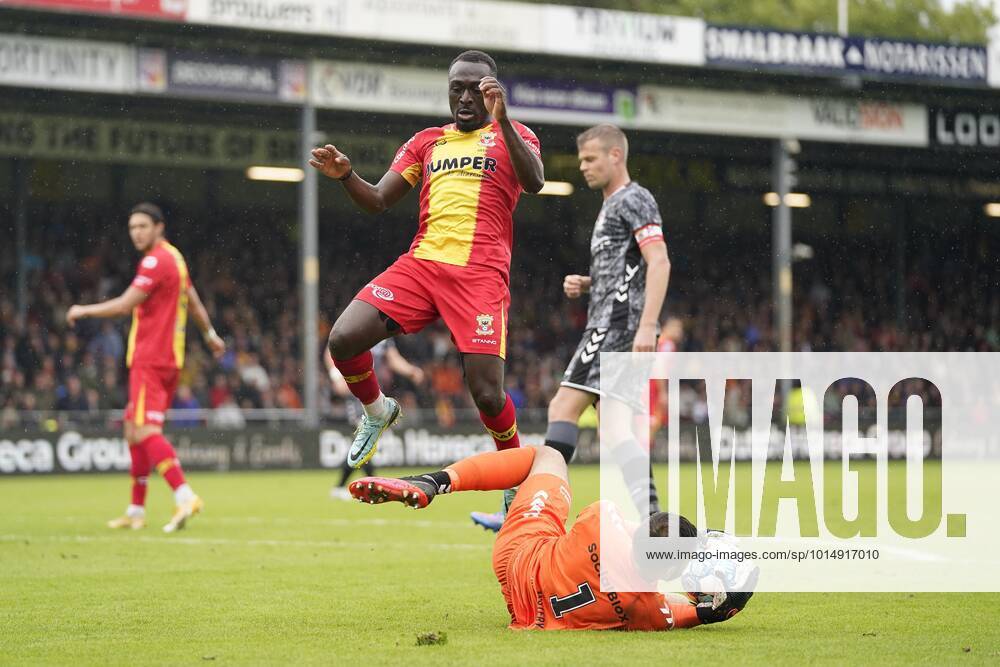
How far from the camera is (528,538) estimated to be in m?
5.91

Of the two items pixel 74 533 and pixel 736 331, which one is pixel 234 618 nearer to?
pixel 74 533

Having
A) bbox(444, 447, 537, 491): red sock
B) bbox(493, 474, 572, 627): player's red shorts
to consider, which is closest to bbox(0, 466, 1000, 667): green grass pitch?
bbox(493, 474, 572, 627): player's red shorts

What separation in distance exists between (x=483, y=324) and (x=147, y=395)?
4983 mm

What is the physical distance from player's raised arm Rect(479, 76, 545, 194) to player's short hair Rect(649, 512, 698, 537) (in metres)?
2.32

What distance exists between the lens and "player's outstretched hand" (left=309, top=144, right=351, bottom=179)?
7.09m

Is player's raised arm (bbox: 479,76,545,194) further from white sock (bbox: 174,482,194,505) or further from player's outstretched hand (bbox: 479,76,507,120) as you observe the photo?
white sock (bbox: 174,482,194,505)

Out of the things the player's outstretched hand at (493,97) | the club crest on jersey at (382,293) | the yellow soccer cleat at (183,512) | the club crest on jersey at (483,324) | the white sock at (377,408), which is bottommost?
the yellow soccer cleat at (183,512)

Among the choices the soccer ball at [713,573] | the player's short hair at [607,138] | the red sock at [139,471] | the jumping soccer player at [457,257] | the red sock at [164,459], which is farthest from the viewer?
the red sock at [139,471]

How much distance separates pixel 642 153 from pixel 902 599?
25844 millimetres

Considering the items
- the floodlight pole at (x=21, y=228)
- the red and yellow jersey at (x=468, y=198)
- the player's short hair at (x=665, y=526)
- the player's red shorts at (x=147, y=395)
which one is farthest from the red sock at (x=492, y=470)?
the floodlight pole at (x=21, y=228)

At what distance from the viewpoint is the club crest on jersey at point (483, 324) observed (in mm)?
7367

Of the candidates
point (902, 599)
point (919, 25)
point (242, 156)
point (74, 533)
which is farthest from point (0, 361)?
point (919, 25)

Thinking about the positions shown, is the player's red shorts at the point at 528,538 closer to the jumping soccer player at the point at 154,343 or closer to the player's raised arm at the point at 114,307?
the player's raised arm at the point at 114,307

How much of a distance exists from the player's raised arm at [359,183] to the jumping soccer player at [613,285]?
3.95 ft
